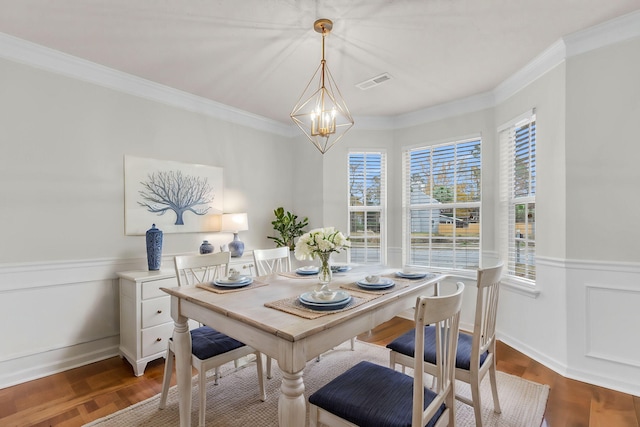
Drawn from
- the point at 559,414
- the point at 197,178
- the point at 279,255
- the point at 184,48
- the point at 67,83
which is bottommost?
the point at 559,414

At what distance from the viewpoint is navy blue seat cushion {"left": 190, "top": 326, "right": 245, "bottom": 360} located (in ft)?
6.45

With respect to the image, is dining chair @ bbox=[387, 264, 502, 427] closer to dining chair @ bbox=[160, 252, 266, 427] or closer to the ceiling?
dining chair @ bbox=[160, 252, 266, 427]

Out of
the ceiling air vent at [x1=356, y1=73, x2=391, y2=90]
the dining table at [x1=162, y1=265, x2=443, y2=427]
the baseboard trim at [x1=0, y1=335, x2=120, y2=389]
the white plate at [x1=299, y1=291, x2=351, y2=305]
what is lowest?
the baseboard trim at [x1=0, y1=335, x2=120, y2=389]

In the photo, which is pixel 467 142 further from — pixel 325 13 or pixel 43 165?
pixel 43 165

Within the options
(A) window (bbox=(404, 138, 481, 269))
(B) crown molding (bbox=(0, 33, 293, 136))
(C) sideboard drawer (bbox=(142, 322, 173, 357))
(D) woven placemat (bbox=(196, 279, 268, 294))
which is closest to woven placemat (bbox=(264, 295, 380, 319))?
(D) woven placemat (bbox=(196, 279, 268, 294))

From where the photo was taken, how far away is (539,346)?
2.89 m

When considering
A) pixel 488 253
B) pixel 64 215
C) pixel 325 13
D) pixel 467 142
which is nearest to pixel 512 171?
pixel 467 142

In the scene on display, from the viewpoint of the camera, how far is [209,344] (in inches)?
79.7

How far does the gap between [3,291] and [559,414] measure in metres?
4.14

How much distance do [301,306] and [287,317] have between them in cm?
17

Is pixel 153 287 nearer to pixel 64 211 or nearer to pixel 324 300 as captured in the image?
pixel 64 211

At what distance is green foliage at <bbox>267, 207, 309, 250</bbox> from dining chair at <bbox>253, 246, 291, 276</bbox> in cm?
121

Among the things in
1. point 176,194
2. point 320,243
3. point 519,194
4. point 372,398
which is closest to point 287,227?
point 176,194

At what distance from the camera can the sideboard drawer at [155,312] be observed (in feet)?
8.94
